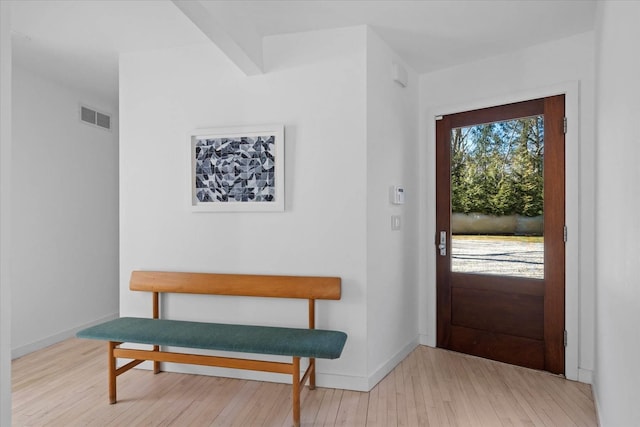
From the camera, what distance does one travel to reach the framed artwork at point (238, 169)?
9.96 ft

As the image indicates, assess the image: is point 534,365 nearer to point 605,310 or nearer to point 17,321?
point 605,310

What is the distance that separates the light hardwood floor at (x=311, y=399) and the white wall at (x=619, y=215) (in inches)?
19.6

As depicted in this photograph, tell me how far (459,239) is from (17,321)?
3.89 m

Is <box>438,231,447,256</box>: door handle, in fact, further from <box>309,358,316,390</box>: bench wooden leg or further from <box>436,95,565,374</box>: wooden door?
<box>309,358,316,390</box>: bench wooden leg

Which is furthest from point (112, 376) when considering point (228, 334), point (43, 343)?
point (43, 343)

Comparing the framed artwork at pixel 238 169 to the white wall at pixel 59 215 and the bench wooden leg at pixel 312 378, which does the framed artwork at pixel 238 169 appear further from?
the white wall at pixel 59 215

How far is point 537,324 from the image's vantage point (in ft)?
10.5

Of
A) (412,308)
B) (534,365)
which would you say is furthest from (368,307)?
(534,365)

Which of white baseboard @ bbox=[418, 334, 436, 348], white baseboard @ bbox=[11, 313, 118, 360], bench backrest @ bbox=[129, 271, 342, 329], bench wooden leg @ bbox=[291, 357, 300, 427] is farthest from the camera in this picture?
white baseboard @ bbox=[418, 334, 436, 348]

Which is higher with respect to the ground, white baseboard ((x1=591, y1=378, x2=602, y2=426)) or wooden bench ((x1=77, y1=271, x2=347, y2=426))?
wooden bench ((x1=77, y1=271, x2=347, y2=426))

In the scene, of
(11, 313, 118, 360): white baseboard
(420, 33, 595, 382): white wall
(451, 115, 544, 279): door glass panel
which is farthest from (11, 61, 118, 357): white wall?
(420, 33, 595, 382): white wall

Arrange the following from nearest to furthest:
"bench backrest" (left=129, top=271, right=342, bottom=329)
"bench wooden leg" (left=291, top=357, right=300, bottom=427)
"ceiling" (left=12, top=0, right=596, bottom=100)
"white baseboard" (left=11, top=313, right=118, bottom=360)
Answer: "bench wooden leg" (left=291, top=357, right=300, bottom=427) → "ceiling" (left=12, top=0, right=596, bottom=100) → "bench backrest" (left=129, top=271, right=342, bottom=329) → "white baseboard" (left=11, top=313, right=118, bottom=360)

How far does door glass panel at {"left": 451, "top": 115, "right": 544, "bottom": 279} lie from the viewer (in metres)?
3.22

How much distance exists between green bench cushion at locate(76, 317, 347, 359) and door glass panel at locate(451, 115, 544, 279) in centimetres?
155
